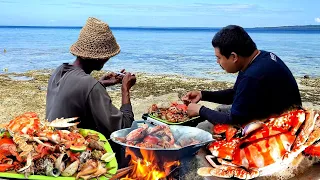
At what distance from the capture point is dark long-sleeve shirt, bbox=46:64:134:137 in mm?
4199

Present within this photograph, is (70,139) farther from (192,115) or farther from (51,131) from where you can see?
(192,115)

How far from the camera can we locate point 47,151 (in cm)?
339

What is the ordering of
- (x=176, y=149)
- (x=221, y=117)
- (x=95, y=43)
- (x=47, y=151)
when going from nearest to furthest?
(x=47, y=151) → (x=176, y=149) → (x=95, y=43) → (x=221, y=117)

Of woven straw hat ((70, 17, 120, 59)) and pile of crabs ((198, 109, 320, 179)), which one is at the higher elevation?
woven straw hat ((70, 17, 120, 59))

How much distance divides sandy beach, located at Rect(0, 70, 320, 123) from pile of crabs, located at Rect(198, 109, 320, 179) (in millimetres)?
8727

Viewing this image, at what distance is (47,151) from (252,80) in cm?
214

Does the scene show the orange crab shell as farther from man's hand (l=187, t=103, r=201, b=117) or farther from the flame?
man's hand (l=187, t=103, r=201, b=117)

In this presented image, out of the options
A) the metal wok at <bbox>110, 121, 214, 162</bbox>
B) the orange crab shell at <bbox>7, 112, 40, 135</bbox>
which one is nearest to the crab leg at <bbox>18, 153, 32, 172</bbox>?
the orange crab shell at <bbox>7, 112, 40, 135</bbox>

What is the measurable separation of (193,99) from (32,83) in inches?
632

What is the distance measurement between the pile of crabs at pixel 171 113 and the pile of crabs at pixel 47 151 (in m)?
1.76

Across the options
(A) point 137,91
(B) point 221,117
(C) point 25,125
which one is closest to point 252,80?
Result: (B) point 221,117

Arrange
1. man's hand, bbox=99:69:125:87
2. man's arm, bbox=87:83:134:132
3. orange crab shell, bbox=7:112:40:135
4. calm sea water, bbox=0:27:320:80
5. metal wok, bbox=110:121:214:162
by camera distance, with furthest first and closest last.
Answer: calm sea water, bbox=0:27:320:80, man's hand, bbox=99:69:125:87, man's arm, bbox=87:83:134:132, metal wok, bbox=110:121:214:162, orange crab shell, bbox=7:112:40:135

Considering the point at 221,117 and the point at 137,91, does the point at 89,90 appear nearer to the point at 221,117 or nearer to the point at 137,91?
the point at 221,117

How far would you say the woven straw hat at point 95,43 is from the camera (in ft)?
14.5
